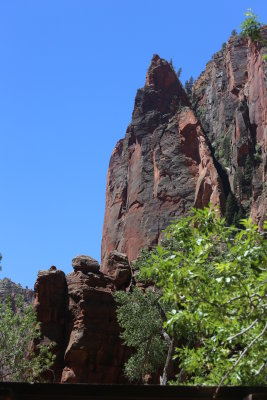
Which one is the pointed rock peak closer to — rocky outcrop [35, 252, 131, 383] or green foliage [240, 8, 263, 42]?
rocky outcrop [35, 252, 131, 383]

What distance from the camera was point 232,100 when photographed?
108 metres

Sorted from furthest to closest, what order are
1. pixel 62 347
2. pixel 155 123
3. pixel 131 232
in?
pixel 155 123
pixel 131 232
pixel 62 347

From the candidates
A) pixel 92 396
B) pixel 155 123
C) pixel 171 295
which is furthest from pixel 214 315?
pixel 155 123

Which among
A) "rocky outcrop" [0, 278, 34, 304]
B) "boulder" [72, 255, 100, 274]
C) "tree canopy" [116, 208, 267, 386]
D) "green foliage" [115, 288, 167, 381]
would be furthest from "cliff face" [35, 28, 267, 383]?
"rocky outcrop" [0, 278, 34, 304]

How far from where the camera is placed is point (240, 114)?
92.8 m

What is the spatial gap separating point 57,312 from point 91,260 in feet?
20.5

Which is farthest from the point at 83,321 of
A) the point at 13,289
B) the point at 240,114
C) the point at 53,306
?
the point at 13,289

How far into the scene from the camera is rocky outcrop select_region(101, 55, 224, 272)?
282 feet

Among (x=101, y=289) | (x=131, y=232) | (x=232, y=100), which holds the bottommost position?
(x=101, y=289)

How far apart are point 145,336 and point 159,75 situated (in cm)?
7692

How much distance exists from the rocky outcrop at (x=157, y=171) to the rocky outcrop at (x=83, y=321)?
101ft

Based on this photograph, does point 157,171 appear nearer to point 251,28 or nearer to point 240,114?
point 240,114

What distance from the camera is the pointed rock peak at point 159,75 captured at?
104 meters

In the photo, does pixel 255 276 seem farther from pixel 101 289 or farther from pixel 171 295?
pixel 101 289
